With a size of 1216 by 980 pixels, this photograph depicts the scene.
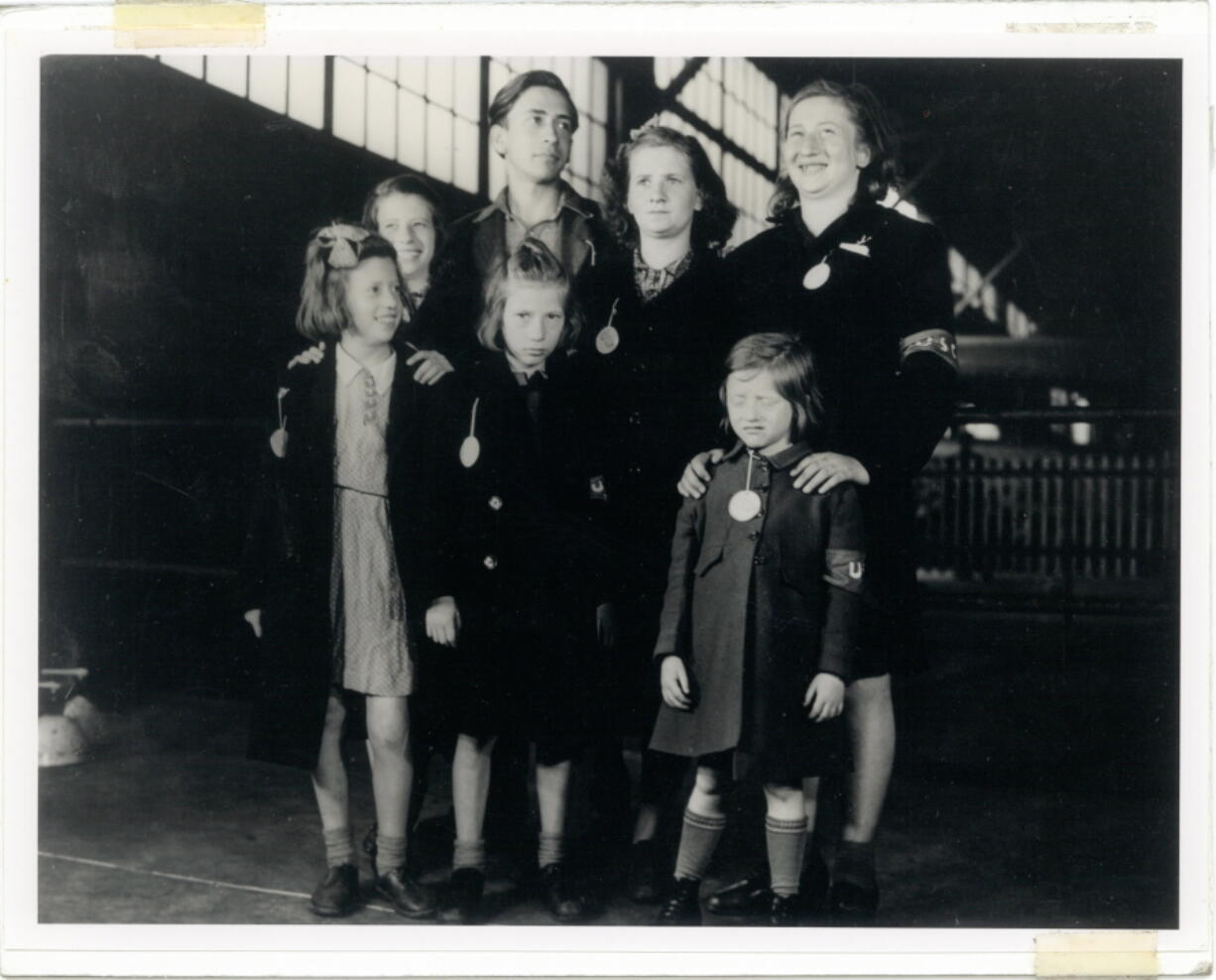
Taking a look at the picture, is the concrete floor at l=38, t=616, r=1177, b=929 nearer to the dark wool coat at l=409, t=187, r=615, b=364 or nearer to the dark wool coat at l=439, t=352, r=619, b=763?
the dark wool coat at l=439, t=352, r=619, b=763

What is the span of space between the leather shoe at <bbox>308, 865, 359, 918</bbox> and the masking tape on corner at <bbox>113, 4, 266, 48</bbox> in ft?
5.85

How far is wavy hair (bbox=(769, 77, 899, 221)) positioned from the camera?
2.50 m

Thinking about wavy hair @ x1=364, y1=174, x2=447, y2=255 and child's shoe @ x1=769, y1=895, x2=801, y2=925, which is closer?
child's shoe @ x1=769, y1=895, x2=801, y2=925

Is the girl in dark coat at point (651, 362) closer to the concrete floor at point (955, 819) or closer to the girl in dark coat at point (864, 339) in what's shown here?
the girl in dark coat at point (864, 339)

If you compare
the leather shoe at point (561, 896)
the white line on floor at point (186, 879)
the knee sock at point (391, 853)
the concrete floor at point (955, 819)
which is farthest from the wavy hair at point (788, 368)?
the white line on floor at point (186, 879)

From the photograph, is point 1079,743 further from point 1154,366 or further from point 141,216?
point 141,216

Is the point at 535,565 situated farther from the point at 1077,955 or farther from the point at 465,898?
the point at 1077,955

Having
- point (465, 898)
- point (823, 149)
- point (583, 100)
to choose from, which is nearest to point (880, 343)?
point (823, 149)

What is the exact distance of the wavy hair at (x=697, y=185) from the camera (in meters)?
2.52

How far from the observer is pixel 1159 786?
259 cm

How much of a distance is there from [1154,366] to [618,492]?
1183 mm

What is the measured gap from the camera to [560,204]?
2.59m

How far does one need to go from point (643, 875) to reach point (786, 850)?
1.03 feet

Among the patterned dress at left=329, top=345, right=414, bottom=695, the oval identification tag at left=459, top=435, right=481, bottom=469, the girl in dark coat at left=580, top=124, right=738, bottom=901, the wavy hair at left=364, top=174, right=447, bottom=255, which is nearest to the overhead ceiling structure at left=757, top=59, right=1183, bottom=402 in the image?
the girl in dark coat at left=580, top=124, right=738, bottom=901
